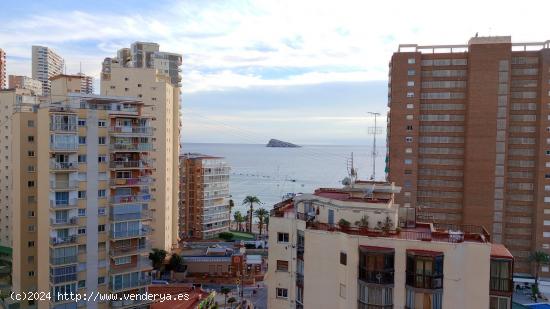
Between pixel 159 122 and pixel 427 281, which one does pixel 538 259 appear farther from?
→ pixel 159 122

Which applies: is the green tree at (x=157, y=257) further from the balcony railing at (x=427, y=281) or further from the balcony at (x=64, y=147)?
the balcony railing at (x=427, y=281)

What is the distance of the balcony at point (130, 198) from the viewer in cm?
2769

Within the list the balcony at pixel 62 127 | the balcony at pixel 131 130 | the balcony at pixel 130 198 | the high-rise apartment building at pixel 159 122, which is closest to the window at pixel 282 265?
the balcony at pixel 130 198

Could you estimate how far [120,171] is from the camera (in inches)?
1115

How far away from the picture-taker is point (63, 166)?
25.5 meters

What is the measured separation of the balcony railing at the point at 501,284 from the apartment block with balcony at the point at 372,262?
3cm

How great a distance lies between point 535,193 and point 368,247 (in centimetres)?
4397

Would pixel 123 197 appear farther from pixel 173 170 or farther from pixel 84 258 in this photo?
pixel 173 170

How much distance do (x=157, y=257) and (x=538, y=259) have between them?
42.4 meters

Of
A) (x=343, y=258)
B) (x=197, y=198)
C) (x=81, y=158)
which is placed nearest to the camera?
(x=343, y=258)

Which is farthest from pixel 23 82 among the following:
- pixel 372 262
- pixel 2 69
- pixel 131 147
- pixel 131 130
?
pixel 372 262

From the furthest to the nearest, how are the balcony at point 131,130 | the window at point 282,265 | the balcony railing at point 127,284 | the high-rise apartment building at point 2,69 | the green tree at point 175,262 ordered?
the high-rise apartment building at point 2,69 < the green tree at point 175,262 < the balcony at point 131,130 < the balcony railing at point 127,284 < the window at point 282,265

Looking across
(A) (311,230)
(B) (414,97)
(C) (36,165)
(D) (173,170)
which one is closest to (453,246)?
(A) (311,230)

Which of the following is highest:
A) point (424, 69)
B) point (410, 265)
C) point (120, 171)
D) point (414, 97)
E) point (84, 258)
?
point (424, 69)
